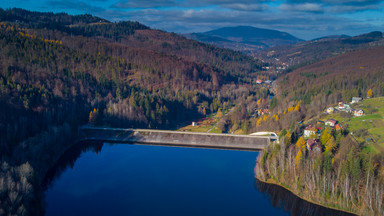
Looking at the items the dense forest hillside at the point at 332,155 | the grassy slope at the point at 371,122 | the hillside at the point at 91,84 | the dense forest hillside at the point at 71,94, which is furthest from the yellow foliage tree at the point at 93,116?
the grassy slope at the point at 371,122

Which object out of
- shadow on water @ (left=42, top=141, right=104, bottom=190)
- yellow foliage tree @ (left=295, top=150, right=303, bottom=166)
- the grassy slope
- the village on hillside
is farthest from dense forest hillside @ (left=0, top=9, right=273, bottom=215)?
the grassy slope

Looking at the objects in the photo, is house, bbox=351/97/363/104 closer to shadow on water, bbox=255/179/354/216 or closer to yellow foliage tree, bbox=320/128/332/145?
yellow foliage tree, bbox=320/128/332/145

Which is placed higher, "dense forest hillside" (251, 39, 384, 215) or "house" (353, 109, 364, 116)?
"house" (353, 109, 364, 116)

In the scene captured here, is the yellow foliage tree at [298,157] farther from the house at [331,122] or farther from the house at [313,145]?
the house at [331,122]

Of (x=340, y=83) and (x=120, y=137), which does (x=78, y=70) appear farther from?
(x=340, y=83)

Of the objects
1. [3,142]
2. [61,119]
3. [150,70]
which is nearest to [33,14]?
[150,70]

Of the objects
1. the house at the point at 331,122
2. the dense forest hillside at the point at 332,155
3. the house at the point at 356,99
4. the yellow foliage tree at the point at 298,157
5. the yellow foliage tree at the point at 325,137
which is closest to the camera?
the dense forest hillside at the point at 332,155
